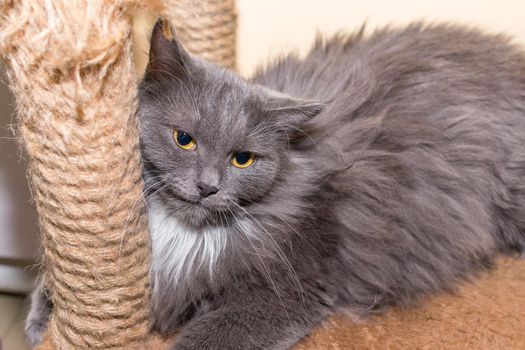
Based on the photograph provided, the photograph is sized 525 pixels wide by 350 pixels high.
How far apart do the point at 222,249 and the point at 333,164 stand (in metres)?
0.32

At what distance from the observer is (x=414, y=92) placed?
1468 mm

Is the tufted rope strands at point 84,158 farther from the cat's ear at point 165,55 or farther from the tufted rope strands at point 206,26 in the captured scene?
the tufted rope strands at point 206,26

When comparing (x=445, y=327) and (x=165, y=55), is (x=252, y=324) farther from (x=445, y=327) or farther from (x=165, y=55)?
(x=165, y=55)

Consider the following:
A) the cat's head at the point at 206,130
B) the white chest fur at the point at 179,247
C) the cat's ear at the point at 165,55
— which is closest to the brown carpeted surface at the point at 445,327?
the white chest fur at the point at 179,247

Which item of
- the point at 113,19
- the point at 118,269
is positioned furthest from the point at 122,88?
the point at 118,269

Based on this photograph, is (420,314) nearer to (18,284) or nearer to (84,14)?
(84,14)

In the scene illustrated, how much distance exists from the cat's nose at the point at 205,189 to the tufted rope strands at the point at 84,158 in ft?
0.41

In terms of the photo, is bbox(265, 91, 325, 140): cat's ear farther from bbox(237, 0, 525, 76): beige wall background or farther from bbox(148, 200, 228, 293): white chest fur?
bbox(237, 0, 525, 76): beige wall background

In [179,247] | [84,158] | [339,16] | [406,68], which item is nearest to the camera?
[84,158]

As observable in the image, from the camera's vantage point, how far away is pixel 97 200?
1.07 m

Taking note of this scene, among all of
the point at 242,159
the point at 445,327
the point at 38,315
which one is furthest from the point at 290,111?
the point at 38,315

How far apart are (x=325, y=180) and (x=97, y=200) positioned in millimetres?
524

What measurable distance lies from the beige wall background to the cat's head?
0.82m

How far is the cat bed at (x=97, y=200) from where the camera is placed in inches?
36.9
